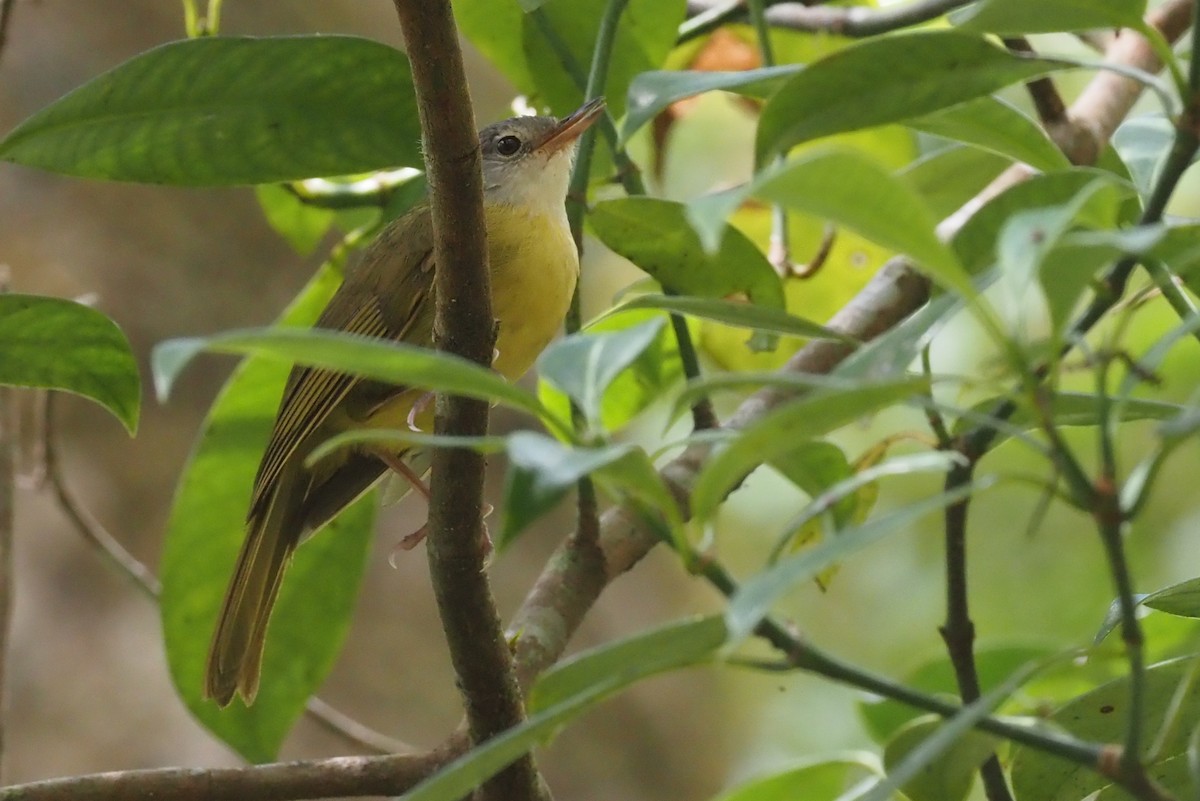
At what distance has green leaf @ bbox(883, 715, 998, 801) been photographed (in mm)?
1153

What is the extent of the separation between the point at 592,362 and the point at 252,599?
1.61 metres

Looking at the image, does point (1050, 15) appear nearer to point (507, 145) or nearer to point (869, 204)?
point (869, 204)

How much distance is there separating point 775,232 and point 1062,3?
4.52ft

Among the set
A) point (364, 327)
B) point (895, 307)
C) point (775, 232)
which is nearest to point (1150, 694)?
point (895, 307)

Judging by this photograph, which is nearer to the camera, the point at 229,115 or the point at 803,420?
the point at 803,420

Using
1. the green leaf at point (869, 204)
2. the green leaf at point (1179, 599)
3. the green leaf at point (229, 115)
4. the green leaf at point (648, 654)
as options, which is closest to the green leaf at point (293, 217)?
the green leaf at point (229, 115)

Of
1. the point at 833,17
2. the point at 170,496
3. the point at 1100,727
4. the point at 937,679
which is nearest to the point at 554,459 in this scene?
the point at 1100,727

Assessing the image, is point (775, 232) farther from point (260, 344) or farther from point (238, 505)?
point (260, 344)

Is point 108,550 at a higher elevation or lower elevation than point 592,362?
lower

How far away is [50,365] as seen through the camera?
156 cm

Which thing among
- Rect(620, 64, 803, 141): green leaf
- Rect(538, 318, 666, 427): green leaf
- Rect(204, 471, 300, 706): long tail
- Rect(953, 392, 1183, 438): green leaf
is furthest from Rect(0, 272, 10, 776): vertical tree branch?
Rect(953, 392, 1183, 438): green leaf

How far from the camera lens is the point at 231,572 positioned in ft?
8.17

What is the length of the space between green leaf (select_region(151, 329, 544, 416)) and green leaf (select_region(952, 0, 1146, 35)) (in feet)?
1.95

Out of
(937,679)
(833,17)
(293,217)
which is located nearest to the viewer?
(937,679)
